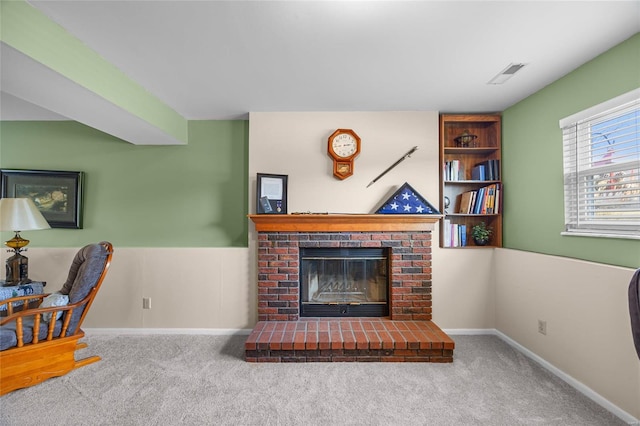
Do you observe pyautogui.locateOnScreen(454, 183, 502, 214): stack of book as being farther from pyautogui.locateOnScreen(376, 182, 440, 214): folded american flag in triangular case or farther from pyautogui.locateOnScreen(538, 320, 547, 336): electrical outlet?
pyautogui.locateOnScreen(538, 320, 547, 336): electrical outlet

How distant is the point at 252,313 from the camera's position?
3.14m

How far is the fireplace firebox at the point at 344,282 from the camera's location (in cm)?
310

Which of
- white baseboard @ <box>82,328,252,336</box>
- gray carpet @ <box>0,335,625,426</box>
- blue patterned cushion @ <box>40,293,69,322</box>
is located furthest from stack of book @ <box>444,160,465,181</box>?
blue patterned cushion @ <box>40,293,69,322</box>

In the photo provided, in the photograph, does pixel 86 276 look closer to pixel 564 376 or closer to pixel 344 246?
pixel 344 246

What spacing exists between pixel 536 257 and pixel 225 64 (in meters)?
3.05

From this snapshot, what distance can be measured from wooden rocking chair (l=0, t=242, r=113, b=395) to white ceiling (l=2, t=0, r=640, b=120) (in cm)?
170

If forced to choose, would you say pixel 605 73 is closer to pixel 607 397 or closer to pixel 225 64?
pixel 607 397

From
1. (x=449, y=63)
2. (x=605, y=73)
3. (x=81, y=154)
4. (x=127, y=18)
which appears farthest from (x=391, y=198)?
Result: (x=81, y=154)

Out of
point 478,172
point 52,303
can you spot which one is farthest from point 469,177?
point 52,303

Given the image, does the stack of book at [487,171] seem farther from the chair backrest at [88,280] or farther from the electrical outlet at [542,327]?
the chair backrest at [88,280]

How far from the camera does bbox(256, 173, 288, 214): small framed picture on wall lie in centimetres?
304

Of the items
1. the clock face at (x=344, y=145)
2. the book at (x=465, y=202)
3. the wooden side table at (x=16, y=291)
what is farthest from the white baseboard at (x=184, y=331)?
the book at (x=465, y=202)

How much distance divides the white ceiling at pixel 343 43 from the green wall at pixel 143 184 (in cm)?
67

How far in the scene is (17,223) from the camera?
2.55m
